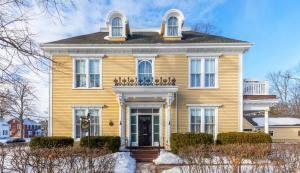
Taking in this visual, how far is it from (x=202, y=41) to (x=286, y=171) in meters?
11.1

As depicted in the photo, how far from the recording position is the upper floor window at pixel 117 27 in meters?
18.5

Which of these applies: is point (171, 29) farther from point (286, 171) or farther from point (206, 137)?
point (286, 171)

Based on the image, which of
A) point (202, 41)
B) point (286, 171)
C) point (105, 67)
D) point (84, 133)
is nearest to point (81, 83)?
point (105, 67)

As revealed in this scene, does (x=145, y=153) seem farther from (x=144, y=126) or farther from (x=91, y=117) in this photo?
(x=91, y=117)

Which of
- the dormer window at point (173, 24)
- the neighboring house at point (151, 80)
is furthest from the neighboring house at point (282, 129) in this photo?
the dormer window at point (173, 24)

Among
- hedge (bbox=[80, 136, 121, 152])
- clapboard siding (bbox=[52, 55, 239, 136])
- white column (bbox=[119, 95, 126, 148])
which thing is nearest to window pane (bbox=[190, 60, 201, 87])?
clapboard siding (bbox=[52, 55, 239, 136])

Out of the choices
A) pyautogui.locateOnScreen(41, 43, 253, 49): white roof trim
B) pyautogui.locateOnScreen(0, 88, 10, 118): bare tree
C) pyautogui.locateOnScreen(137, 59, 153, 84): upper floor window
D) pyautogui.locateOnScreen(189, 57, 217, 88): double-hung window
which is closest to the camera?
pyautogui.locateOnScreen(0, 88, 10, 118): bare tree

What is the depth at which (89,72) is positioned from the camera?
58.3 ft

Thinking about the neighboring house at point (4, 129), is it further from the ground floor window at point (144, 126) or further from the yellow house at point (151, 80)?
the ground floor window at point (144, 126)

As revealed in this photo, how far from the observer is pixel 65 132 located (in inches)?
692

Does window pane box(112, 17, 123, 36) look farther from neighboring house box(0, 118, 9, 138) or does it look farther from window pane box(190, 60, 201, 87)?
neighboring house box(0, 118, 9, 138)

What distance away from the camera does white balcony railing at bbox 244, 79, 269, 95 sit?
1820 centimetres

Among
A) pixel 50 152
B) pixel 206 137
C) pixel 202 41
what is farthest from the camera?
pixel 202 41

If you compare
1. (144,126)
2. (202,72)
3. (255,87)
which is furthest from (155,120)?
(255,87)
